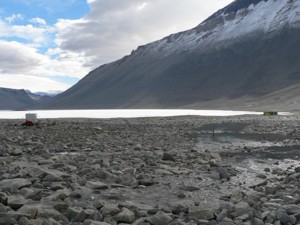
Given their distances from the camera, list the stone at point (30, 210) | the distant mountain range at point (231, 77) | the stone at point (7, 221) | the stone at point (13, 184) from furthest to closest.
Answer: the distant mountain range at point (231, 77), the stone at point (13, 184), the stone at point (30, 210), the stone at point (7, 221)

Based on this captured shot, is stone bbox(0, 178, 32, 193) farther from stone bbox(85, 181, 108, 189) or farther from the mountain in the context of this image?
the mountain

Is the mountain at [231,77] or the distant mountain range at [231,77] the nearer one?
the distant mountain range at [231,77]

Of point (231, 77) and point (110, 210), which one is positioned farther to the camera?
point (231, 77)

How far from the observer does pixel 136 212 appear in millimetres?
7738

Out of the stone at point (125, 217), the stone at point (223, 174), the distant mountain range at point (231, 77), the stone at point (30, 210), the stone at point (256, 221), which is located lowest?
the stone at point (256, 221)

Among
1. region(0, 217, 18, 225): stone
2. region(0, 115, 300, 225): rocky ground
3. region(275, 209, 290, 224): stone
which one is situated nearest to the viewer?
region(0, 217, 18, 225): stone

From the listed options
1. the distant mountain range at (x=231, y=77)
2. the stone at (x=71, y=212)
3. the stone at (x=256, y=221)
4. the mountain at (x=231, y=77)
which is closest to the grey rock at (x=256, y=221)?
the stone at (x=256, y=221)

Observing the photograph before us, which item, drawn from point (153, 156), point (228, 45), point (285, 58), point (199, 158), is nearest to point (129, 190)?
point (153, 156)

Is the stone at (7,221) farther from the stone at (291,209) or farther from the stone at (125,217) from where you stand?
the stone at (291,209)

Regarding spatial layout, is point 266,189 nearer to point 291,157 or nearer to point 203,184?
point 203,184

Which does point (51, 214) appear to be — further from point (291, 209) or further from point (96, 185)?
point (291, 209)

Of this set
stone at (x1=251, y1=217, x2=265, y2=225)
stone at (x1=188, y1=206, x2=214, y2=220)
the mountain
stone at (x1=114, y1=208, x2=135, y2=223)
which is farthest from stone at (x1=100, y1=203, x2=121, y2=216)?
the mountain

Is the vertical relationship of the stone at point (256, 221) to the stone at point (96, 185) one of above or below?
below

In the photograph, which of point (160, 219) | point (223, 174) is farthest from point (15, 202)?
point (223, 174)
